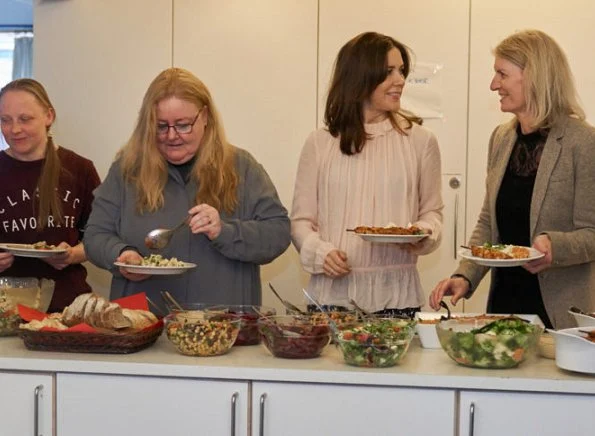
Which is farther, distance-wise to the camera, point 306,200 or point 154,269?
point 306,200

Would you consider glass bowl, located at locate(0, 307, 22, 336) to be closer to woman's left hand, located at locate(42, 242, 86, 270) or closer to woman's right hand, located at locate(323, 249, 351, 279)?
woman's left hand, located at locate(42, 242, 86, 270)

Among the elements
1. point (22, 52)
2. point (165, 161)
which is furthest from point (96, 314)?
point (22, 52)

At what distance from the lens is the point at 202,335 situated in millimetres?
2078

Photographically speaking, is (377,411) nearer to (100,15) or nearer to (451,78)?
(451,78)

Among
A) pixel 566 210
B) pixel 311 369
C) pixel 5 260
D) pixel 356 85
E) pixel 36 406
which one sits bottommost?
pixel 36 406

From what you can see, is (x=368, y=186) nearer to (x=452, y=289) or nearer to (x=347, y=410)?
(x=452, y=289)

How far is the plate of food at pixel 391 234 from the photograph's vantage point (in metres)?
2.57

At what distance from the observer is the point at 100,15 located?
157 inches

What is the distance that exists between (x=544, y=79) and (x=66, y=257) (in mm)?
1678

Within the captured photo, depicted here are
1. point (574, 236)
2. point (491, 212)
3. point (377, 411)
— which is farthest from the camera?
point (491, 212)

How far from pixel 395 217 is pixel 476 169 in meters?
1.00

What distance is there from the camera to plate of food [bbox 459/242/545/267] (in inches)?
95.3

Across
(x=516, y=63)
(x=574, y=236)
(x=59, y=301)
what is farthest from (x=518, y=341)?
(x=59, y=301)

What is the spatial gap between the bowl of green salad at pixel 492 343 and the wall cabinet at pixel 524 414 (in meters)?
0.10
